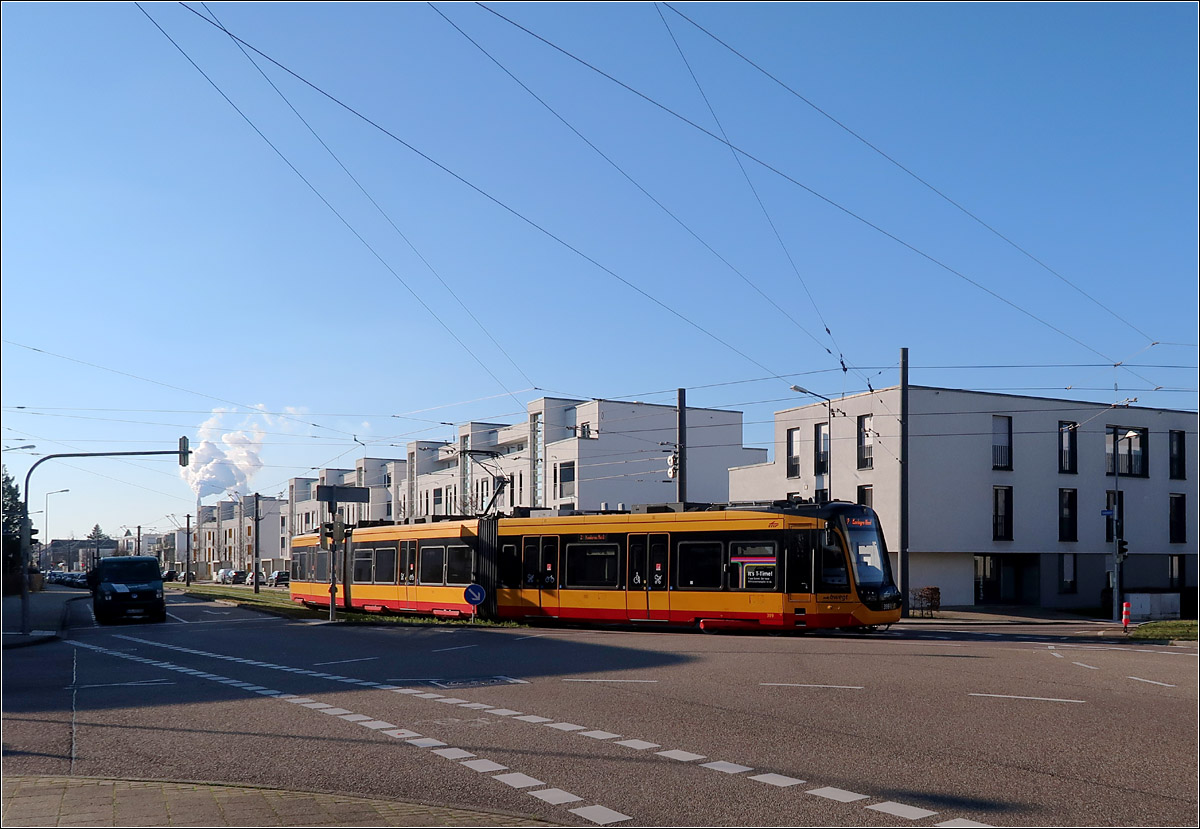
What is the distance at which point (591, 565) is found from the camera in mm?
28312

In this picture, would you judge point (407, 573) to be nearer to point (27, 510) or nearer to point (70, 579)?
point (27, 510)

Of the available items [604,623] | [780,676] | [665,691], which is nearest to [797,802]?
[665,691]

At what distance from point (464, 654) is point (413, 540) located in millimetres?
14693

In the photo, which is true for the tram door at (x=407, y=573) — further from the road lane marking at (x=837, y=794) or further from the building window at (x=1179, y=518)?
the building window at (x=1179, y=518)

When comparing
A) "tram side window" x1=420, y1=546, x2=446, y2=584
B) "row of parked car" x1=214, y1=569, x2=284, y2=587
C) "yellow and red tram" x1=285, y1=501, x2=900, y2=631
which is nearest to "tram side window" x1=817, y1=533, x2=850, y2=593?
"yellow and red tram" x1=285, y1=501, x2=900, y2=631

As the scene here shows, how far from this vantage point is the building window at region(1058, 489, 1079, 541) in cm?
4672

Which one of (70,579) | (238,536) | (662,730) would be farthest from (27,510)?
(238,536)

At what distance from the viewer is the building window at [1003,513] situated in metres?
45.1

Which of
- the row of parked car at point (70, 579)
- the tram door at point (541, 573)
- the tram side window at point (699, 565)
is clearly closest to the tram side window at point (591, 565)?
the tram door at point (541, 573)

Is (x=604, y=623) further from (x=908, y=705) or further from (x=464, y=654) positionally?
(x=908, y=705)

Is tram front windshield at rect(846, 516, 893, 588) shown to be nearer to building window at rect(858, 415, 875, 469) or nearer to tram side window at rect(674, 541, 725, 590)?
tram side window at rect(674, 541, 725, 590)

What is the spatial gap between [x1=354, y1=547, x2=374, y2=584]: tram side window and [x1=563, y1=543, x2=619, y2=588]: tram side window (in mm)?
11130

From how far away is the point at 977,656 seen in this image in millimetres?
19688

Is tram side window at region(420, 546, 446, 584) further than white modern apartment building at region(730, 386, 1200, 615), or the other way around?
white modern apartment building at region(730, 386, 1200, 615)
